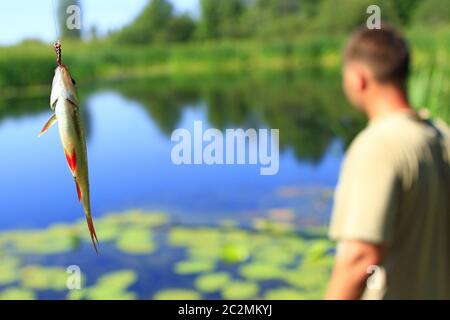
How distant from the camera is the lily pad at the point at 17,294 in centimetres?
264

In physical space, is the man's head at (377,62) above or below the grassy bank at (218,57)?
below

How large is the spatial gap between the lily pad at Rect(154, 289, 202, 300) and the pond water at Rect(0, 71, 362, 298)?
90 mm

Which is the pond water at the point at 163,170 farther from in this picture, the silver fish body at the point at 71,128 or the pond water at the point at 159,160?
the silver fish body at the point at 71,128

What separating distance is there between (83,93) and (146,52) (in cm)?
200

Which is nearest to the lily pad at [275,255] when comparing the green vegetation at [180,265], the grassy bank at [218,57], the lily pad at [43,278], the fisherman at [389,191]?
the green vegetation at [180,265]

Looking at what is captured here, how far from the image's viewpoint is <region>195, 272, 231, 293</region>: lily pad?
2.78m

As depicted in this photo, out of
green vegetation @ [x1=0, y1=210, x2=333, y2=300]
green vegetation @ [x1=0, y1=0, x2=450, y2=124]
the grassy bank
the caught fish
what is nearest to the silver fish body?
the caught fish

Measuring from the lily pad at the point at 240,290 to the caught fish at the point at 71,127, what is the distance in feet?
7.56

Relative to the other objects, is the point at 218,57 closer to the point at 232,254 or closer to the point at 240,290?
the point at 232,254

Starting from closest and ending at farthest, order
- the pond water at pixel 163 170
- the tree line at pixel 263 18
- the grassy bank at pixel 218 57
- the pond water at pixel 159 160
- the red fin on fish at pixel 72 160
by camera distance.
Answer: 1. the red fin on fish at pixel 72 160
2. the pond water at pixel 163 170
3. the pond water at pixel 159 160
4. the grassy bank at pixel 218 57
5. the tree line at pixel 263 18

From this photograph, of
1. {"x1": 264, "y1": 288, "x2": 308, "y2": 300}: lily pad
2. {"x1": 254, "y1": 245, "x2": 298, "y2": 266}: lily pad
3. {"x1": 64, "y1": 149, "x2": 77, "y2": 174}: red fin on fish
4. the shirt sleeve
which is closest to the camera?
{"x1": 64, "y1": 149, "x2": 77, "y2": 174}: red fin on fish

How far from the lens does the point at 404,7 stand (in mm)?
11594

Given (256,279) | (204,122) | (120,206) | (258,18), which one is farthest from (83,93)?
(256,279)

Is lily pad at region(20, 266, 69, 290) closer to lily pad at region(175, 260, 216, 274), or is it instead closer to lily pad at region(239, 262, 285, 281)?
lily pad at region(175, 260, 216, 274)
